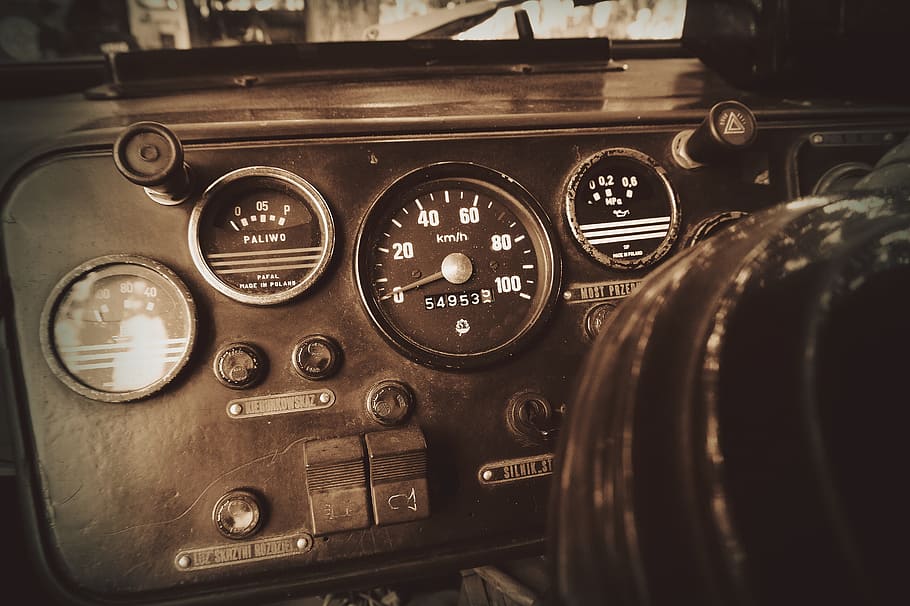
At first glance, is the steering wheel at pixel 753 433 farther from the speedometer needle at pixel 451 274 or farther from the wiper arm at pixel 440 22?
the wiper arm at pixel 440 22

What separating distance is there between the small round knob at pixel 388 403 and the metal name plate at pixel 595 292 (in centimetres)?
51

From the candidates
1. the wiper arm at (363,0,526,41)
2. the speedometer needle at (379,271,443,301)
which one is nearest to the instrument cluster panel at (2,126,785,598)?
the speedometer needle at (379,271,443,301)

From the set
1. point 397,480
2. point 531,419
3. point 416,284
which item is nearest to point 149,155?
point 416,284

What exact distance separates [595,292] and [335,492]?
0.83 m

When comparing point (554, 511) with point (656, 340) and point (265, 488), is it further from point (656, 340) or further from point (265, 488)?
point (265, 488)

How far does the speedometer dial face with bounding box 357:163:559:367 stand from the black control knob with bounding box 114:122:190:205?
17.3 inches

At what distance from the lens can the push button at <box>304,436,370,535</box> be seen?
1.12m

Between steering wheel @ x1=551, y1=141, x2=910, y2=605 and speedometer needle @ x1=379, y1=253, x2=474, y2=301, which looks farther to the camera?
speedometer needle @ x1=379, y1=253, x2=474, y2=301

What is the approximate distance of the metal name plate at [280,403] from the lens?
3.84 feet

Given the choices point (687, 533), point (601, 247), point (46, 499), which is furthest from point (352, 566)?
point (601, 247)

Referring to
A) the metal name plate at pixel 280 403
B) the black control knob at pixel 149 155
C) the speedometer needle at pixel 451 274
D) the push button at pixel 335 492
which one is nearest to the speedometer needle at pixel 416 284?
the speedometer needle at pixel 451 274

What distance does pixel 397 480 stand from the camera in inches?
44.6

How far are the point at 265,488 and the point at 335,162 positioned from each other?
817 mm

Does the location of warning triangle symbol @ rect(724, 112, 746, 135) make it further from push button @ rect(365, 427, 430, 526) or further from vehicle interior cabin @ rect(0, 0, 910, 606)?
push button @ rect(365, 427, 430, 526)
